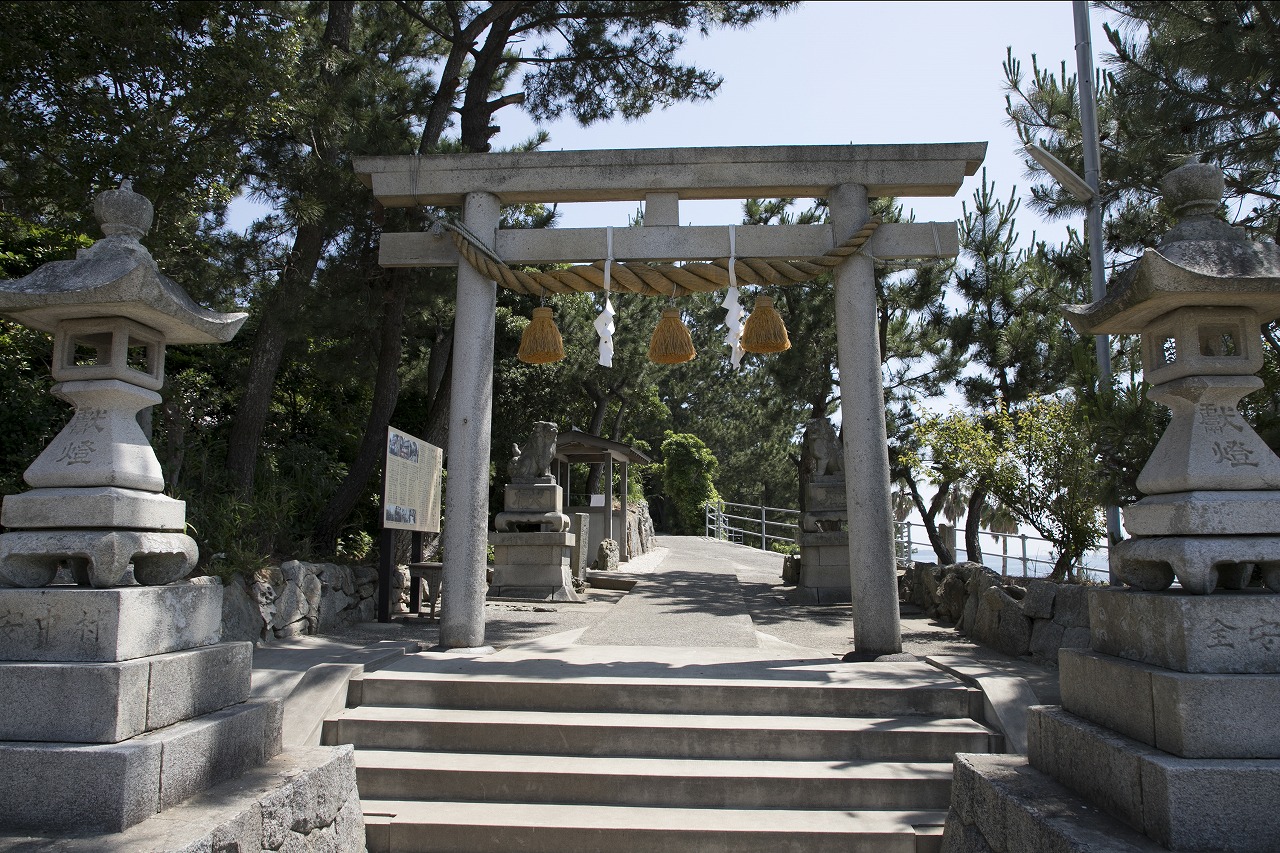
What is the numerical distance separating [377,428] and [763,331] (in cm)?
537

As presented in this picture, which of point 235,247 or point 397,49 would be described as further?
point 397,49

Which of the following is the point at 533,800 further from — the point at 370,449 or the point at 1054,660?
the point at 370,449

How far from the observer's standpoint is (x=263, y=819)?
10.8ft

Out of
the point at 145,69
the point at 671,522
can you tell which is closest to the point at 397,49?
the point at 145,69

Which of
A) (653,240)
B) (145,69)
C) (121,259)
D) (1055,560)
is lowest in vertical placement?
(1055,560)

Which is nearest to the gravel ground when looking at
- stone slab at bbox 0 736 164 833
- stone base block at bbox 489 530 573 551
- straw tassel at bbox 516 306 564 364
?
stone base block at bbox 489 530 573 551

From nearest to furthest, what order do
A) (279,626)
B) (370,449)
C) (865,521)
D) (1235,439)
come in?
1. (1235,439)
2. (865,521)
3. (279,626)
4. (370,449)

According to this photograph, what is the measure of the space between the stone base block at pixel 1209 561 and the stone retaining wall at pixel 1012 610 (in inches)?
121

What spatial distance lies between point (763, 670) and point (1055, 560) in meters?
4.69

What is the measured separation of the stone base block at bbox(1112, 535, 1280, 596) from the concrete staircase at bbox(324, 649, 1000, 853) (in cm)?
178

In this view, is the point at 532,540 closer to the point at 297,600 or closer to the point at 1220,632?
the point at 297,600

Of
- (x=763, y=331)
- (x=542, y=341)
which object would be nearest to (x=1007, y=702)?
(x=763, y=331)

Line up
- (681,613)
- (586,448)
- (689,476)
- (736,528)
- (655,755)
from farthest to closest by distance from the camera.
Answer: (689,476) < (736,528) < (586,448) < (681,613) < (655,755)

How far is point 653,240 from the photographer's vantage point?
22.6 feet
